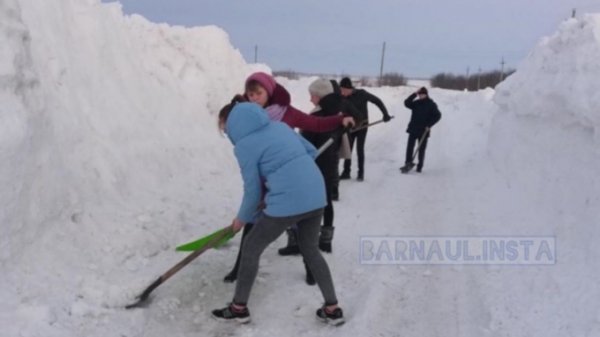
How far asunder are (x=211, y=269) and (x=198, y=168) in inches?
125

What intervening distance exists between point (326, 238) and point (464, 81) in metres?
71.5

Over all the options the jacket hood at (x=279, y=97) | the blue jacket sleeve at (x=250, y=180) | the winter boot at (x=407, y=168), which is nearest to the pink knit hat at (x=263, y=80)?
the jacket hood at (x=279, y=97)

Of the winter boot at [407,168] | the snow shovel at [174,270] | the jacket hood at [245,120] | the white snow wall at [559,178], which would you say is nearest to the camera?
the jacket hood at [245,120]

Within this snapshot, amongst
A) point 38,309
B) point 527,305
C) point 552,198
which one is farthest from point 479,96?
point 38,309

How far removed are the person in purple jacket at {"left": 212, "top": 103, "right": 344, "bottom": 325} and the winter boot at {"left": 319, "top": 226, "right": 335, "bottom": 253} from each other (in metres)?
1.56

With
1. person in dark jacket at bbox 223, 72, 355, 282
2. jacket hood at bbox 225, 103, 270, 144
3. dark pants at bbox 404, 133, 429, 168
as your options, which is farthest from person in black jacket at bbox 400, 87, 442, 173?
jacket hood at bbox 225, 103, 270, 144

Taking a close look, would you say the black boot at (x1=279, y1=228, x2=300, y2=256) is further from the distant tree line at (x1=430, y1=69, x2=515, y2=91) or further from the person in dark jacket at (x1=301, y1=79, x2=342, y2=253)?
the distant tree line at (x1=430, y1=69, x2=515, y2=91)

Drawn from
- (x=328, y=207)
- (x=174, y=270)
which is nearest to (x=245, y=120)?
(x=174, y=270)

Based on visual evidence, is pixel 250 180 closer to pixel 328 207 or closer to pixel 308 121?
pixel 308 121

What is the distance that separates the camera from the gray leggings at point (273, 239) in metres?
4.17

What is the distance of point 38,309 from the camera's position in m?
3.93

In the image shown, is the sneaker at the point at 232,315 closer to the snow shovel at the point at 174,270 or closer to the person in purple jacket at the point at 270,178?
the person in purple jacket at the point at 270,178

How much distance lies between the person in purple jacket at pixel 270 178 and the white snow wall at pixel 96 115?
1.65 meters

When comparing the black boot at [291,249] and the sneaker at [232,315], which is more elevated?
the black boot at [291,249]
